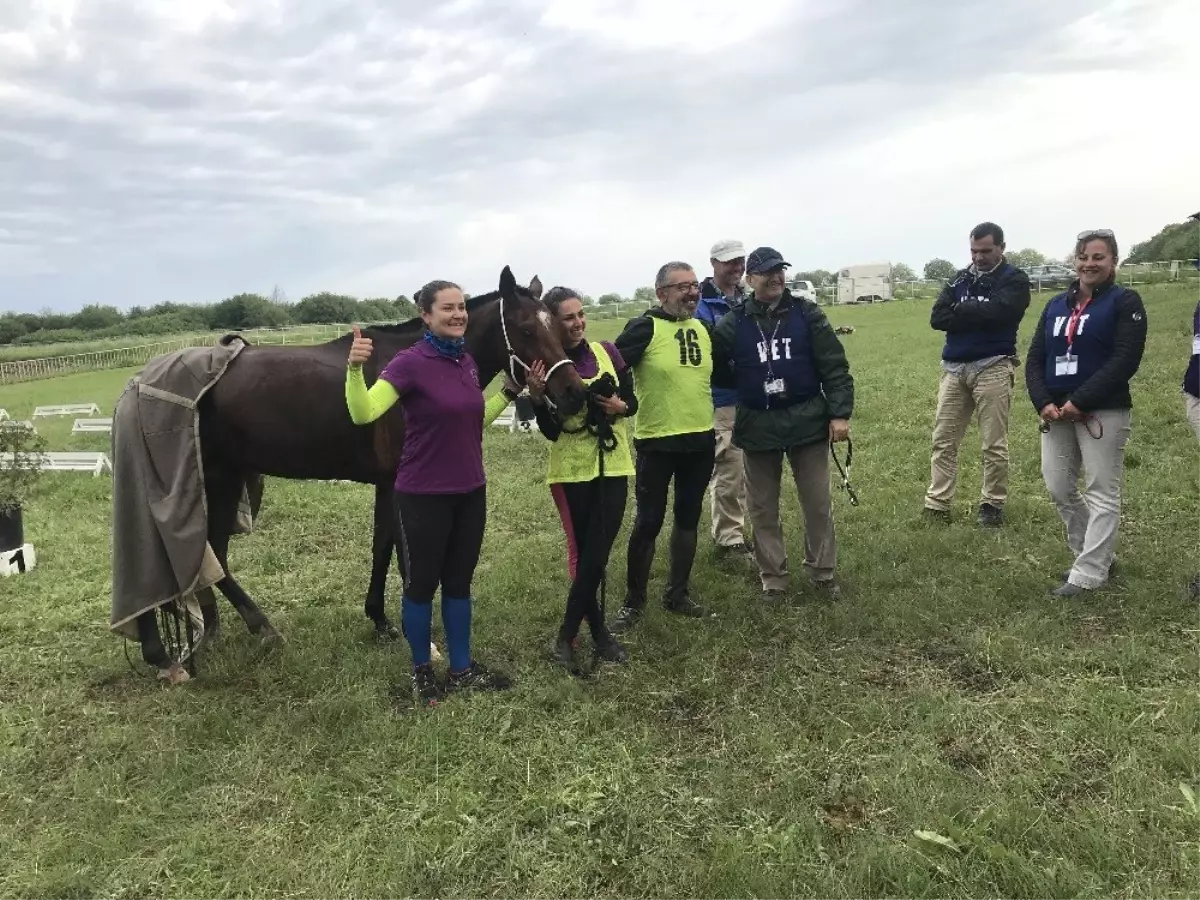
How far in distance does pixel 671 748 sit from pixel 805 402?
8.15ft

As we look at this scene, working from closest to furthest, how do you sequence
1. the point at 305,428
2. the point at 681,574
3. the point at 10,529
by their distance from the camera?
the point at 305,428 → the point at 681,574 → the point at 10,529

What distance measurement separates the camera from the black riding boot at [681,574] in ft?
17.1

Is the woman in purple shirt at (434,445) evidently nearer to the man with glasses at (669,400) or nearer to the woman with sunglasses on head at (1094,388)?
the man with glasses at (669,400)

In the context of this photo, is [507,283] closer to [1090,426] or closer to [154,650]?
[154,650]

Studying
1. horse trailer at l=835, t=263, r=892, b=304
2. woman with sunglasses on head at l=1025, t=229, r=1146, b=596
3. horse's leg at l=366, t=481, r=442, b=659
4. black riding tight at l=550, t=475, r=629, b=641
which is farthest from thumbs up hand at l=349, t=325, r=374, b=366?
horse trailer at l=835, t=263, r=892, b=304

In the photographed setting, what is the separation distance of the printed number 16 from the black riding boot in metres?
1.12

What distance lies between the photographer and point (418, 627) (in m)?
4.21

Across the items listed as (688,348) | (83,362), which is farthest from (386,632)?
(83,362)

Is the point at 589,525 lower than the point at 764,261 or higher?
lower

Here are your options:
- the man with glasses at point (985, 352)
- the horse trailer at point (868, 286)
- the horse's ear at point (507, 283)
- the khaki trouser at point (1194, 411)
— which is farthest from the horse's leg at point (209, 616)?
the horse trailer at point (868, 286)

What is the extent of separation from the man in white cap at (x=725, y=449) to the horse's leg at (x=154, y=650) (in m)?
3.87

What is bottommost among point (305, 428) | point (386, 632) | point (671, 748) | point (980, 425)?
point (671, 748)

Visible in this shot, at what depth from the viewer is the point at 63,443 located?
14109 millimetres

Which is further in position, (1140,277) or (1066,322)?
(1140,277)
